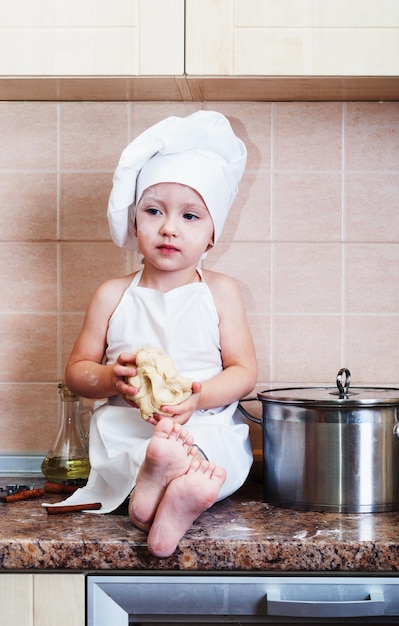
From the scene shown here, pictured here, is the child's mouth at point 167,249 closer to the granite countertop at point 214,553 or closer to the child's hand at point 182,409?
the child's hand at point 182,409

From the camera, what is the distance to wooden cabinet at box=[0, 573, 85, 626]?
917mm

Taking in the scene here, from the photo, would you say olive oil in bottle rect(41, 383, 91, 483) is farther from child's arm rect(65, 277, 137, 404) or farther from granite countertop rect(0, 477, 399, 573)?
granite countertop rect(0, 477, 399, 573)

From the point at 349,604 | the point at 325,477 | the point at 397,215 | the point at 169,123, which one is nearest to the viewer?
the point at 349,604

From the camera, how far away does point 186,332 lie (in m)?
1.21

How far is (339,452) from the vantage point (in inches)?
41.0

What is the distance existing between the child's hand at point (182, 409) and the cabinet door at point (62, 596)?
0.72 feet

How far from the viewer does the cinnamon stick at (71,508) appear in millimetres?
1054

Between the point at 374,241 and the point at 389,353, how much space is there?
0.21m

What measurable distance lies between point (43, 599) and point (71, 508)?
16 cm

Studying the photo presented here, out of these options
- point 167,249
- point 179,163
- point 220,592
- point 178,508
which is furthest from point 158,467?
point 179,163
